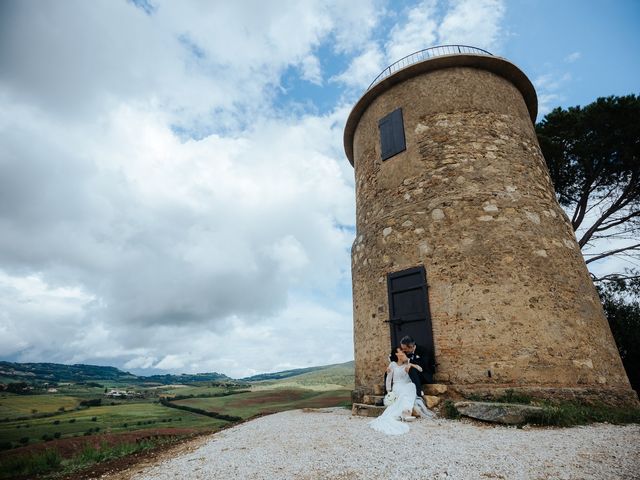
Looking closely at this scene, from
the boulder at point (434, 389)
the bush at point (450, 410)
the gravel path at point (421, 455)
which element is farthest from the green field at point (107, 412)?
the bush at point (450, 410)

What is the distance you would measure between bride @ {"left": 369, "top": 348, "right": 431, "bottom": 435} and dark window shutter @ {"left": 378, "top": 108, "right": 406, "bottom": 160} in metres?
5.33

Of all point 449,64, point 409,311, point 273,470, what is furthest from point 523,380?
point 449,64

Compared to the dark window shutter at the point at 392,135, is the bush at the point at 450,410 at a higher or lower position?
lower

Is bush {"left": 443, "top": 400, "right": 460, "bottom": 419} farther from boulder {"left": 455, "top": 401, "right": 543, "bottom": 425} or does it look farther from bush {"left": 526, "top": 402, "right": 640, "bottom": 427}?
bush {"left": 526, "top": 402, "right": 640, "bottom": 427}

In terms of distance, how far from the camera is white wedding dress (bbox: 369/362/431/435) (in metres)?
4.74

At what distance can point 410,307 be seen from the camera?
734 cm

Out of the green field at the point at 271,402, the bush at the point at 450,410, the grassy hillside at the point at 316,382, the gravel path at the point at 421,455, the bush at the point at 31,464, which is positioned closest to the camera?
the gravel path at the point at 421,455

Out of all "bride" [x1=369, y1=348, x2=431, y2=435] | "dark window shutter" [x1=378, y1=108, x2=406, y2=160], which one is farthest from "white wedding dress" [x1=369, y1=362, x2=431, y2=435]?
"dark window shutter" [x1=378, y1=108, x2=406, y2=160]

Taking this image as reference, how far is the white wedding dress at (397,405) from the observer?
4742 millimetres

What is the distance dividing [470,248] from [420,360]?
2.66 metres

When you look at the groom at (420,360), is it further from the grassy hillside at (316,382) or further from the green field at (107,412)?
the grassy hillside at (316,382)

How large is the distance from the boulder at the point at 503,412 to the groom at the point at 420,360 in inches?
47.7

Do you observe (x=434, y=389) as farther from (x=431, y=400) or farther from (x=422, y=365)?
(x=422, y=365)

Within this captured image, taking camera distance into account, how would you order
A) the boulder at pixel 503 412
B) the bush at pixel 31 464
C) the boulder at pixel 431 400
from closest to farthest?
1. the bush at pixel 31 464
2. the boulder at pixel 503 412
3. the boulder at pixel 431 400
